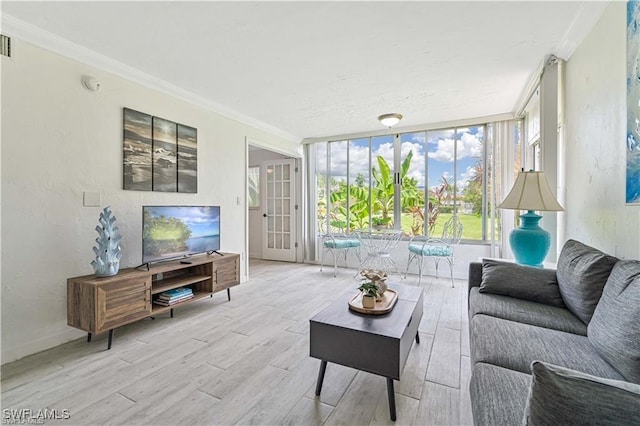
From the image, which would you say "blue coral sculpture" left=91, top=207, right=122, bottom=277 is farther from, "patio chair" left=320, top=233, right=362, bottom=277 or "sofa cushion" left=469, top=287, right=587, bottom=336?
"patio chair" left=320, top=233, right=362, bottom=277

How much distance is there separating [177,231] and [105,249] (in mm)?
680

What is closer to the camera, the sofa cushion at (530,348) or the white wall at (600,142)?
the sofa cushion at (530,348)

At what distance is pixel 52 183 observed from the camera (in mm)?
2342

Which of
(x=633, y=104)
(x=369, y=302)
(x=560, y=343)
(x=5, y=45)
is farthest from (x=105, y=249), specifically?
(x=633, y=104)

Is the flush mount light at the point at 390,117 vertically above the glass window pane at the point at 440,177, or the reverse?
the flush mount light at the point at 390,117

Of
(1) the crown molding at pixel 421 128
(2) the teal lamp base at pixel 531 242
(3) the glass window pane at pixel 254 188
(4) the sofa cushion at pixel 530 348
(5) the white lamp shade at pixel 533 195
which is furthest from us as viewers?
(3) the glass window pane at pixel 254 188

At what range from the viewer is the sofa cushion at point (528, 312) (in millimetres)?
1645

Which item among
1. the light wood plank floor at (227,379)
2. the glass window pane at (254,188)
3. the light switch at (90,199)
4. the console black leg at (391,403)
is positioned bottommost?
the light wood plank floor at (227,379)

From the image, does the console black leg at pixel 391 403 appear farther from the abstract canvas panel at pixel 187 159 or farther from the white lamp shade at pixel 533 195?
the abstract canvas panel at pixel 187 159

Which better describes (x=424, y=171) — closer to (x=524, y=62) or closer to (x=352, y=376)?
(x=524, y=62)

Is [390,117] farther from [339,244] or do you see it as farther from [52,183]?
[52,183]

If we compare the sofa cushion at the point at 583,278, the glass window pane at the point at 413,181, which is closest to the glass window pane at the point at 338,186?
the glass window pane at the point at 413,181

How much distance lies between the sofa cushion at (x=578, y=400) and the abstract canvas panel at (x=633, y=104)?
4.96ft

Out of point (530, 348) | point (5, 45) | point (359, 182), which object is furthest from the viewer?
point (359, 182)
